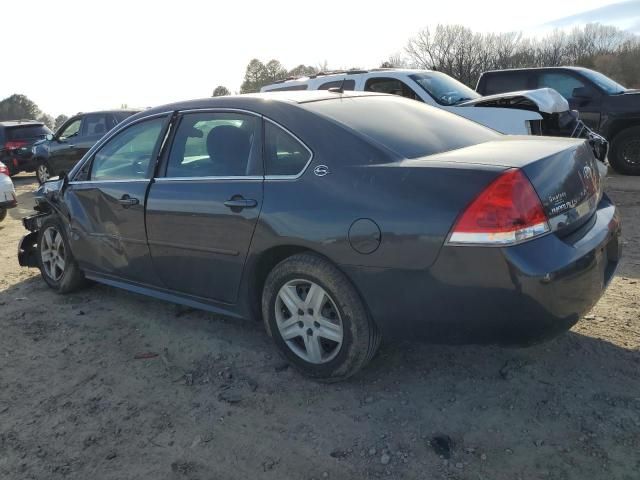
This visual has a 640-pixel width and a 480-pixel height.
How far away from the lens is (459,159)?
2.86 metres

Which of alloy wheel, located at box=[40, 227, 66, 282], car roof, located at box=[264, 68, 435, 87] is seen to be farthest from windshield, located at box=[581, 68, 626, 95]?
alloy wheel, located at box=[40, 227, 66, 282]

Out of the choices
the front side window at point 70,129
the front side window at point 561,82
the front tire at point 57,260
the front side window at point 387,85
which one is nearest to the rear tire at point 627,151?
the front side window at point 561,82

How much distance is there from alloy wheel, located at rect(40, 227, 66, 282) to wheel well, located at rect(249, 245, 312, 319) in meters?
2.39

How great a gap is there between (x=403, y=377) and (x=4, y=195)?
24.6 feet

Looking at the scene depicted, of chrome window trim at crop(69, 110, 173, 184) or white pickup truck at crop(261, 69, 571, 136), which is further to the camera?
white pickup truck at crop(261, 69, 571, 136)

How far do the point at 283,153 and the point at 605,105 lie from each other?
813 cm

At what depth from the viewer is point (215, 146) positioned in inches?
144

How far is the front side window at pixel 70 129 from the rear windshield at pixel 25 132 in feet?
11.4

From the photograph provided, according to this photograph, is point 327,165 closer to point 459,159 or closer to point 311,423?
point 459,159

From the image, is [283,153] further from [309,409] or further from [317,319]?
[309,409]

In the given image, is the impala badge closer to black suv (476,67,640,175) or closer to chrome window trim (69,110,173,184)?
chrome window trim (69,110,173,184)

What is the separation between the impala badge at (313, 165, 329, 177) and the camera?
3016 mm

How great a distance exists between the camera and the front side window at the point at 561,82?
981cm

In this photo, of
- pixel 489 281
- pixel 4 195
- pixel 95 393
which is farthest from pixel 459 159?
pixel 4 195
